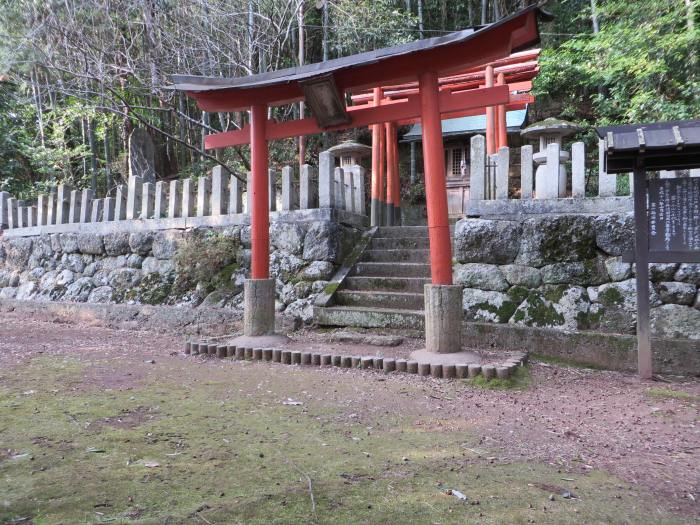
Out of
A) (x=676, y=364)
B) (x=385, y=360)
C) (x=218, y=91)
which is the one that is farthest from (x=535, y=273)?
(x=218, y=91)

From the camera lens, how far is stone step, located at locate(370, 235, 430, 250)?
723 cm

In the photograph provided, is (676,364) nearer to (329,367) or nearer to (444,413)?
(444,413)

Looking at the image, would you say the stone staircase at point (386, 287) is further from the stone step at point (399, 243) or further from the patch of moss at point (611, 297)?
the patch of moss at point (611, 297)

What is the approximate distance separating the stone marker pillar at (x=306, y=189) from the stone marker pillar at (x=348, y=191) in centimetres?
64

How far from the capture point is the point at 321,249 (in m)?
6.84

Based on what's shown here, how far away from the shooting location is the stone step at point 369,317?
572 cm

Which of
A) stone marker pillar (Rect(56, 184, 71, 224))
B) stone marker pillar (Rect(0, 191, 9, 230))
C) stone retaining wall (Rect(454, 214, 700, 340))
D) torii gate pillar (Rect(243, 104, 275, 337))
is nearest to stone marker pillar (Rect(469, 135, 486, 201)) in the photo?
stone retaining wall (Rect(454, 214, 700, 340))

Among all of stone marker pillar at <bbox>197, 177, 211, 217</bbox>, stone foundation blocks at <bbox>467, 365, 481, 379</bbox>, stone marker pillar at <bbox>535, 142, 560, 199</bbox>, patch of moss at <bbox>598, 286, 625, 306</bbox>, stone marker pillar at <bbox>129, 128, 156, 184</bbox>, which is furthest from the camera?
stone marker pillar at <bbox>129, 128, 156, 184</bbox>

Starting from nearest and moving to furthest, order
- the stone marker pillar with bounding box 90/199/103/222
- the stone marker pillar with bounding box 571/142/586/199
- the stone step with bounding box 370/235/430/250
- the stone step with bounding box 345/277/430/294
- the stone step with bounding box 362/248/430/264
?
the stone marker pillar with bounding box 571/142/586/199 → the stone step with bounding box 345/277/430/294 → the stone step with bounding box 362/248/430/264 → the stone step with bounding box 370/235/430/250 → the stone marker pillar with bounding box 90/199/103/222

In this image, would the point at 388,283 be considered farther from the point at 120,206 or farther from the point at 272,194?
the point at 120,206

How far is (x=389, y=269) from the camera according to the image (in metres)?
6.83

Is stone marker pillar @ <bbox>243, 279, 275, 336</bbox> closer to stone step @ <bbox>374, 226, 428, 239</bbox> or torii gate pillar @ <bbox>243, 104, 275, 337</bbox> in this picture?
torii gate pillar @ <bbox>243, 104, 275, 337</bbox>

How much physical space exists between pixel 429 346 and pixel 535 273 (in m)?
1.74

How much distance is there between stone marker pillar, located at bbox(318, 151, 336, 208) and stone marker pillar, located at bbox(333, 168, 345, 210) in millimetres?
141
